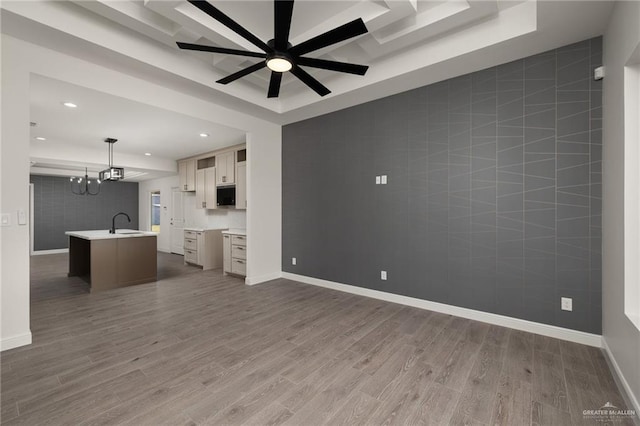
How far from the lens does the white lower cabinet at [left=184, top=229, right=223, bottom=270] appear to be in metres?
6.12

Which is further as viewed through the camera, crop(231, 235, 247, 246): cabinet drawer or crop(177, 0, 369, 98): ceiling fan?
crop(231, 235, 247, 246): cabinet drawer

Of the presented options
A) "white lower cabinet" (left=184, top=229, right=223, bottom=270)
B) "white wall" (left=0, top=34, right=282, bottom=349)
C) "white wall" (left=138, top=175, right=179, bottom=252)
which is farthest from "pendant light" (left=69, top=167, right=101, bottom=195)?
"white wall" (left=0, top=34, right=282, bottom=349)

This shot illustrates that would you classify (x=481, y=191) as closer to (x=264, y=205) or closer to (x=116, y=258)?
(x=264, y=205)

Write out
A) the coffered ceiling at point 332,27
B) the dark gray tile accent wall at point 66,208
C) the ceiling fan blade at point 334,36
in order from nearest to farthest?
the ceiling fan blade at point 334,36
the coffered ceiling at point 332,27
the dark gray tile accent wall at point 66,208

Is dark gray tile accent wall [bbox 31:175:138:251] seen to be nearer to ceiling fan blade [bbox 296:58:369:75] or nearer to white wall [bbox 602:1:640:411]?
ceiling fan blade [bbox 296:58:369:75]

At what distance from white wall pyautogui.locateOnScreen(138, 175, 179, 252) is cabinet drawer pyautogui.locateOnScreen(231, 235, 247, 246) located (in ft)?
14.2

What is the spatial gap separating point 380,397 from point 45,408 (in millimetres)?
2192

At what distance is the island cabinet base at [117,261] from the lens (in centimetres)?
439

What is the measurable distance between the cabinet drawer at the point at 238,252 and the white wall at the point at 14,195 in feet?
9.58

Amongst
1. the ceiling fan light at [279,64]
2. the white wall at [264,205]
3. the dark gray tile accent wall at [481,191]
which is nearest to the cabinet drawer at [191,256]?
the white wall at [264,205]

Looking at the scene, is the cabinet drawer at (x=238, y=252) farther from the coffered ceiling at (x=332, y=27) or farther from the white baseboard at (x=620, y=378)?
the white baseboard at (x=620, y=378)

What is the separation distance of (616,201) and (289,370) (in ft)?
9.56

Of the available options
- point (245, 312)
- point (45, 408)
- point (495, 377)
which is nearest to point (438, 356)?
point (495, 377)

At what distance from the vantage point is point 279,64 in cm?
246
